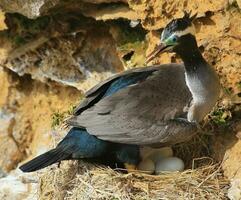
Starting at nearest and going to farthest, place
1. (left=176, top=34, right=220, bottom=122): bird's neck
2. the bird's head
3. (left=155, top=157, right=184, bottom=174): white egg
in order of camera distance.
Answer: the bird's head < (left=176, top=34, right=220, bottom=122): bird's neck < (left=155, top=157, right=184, bottom=174): white egg

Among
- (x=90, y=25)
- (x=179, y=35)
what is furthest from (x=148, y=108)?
(x=90, y=25)

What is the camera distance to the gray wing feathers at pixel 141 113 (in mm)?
3727

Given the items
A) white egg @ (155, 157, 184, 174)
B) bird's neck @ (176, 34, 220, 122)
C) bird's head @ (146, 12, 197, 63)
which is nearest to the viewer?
bird's head @ (146, 12, 197, 63)

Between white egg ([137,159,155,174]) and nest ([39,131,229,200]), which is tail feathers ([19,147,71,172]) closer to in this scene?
nest ([39,131,229,200])

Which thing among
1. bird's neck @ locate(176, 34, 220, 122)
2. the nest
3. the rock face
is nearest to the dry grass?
the nest

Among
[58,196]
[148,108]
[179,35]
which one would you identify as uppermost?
[179,35]

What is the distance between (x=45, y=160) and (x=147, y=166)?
A: 0.50 m

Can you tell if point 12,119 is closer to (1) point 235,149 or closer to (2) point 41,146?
(2) point 41,146

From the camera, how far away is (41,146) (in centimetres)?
478

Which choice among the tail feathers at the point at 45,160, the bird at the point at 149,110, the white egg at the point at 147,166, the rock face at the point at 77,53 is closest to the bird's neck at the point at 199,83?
the bird at the point at 149,110

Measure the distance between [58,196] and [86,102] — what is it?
49 cm

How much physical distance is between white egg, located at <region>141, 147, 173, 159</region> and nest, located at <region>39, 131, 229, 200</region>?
109mm

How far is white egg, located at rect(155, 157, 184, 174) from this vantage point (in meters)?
3.89

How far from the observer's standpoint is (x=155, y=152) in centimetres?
399
